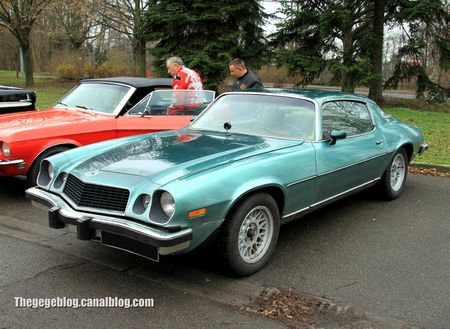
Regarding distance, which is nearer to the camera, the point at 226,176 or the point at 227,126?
the point at 226,176

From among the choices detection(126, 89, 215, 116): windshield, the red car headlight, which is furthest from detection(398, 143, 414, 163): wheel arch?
the red car headlight

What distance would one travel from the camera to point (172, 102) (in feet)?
21.9

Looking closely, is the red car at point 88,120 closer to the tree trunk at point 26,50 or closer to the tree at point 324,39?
the tree at point 324,39

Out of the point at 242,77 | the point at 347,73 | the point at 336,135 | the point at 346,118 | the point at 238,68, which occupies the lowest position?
the point at 336,135

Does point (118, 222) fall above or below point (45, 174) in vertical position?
below

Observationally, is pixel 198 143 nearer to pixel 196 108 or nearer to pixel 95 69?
pixel 196 108

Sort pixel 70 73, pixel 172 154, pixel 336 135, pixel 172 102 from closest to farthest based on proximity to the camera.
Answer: pixel 172 154 < pixel 336 135 < pixel 172 102 < pixel 70 73

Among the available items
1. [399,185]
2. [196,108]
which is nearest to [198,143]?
[196,108]

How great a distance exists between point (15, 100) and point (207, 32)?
11131 millimetres

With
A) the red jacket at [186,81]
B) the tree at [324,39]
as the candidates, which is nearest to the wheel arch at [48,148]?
the red jacket at [186,81]

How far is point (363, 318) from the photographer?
10.2ft

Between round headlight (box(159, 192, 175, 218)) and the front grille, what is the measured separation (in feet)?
0.91

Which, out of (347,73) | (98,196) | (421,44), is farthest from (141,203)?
(421,44)

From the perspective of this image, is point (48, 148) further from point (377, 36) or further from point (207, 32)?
point (377, 36)
